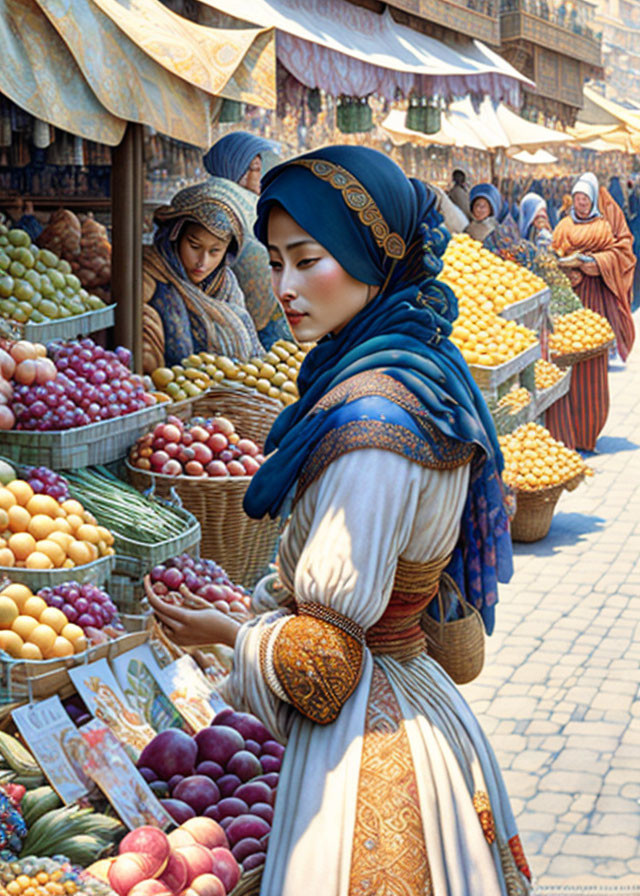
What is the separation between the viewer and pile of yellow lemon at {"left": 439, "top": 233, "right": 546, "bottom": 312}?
863 centimetres

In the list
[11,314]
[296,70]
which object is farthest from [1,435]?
[296,70]

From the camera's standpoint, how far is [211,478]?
4.52 meters

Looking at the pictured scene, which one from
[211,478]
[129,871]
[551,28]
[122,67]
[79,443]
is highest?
[551,28]

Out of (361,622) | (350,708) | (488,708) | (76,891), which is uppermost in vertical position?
(361,622)

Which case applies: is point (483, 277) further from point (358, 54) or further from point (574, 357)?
point (358, 54)

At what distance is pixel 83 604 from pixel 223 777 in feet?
2.13

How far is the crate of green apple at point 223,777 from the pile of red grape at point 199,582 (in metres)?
0.55

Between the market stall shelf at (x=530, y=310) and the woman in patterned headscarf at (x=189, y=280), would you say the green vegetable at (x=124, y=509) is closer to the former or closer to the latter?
the woman in patterned headscarf at (x=189, y=280)

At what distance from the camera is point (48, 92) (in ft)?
13.0

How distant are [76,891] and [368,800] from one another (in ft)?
2.71

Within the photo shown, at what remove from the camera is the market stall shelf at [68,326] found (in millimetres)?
4410

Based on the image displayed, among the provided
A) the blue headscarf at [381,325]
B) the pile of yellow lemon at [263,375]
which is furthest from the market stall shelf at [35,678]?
the pile of yellow lemon at [263,375]

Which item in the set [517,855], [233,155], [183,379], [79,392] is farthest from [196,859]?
[233,155]

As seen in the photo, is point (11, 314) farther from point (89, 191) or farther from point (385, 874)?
point (385, 874)
